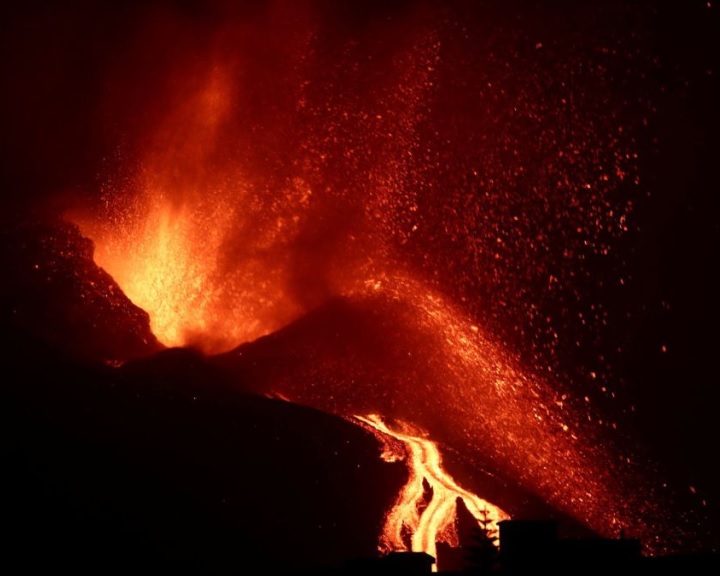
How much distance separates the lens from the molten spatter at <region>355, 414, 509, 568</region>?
507 inches

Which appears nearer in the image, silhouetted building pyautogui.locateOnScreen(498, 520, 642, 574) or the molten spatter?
silhouetted building pyautogui.locateOnScreen(498, 520, 642, 574)

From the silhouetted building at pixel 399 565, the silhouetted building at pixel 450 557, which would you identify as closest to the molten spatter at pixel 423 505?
the silhouetted building at pixel 450 557

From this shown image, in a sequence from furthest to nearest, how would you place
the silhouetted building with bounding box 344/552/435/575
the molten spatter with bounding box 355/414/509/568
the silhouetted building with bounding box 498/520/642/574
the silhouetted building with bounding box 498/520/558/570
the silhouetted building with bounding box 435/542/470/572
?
the molten spatter with bounding box 355/414/509/568 → the silhouetted building with bounding box 435/542/470/572 → the silhouetted building with bounding box 498/520/558/570 → the silhouetted building with bounding box 344/552/435/575 → the silhouetted building with bounding box 498/520/642/574

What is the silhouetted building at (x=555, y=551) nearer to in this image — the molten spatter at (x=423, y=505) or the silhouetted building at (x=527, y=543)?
the silhouetted building at (x=527, y=543)

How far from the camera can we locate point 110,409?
49.9 feet

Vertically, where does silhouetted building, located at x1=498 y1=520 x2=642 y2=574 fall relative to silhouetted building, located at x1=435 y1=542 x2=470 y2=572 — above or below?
below

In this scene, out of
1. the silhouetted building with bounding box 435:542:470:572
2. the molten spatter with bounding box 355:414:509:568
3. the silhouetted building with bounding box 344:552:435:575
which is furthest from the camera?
the molten spatter with bounding box 355:414:509:568

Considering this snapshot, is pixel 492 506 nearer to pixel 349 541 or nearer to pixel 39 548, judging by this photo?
pixel 349 541

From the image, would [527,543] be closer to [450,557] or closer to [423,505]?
[450,557]

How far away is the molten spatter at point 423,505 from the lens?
1287 cm

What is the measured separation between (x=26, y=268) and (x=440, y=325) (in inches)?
363

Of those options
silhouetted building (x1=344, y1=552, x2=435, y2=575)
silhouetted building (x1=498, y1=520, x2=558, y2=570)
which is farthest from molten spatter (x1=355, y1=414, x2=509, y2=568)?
silhouetted building (x1=344, y1=552, x2=435, y2=575)

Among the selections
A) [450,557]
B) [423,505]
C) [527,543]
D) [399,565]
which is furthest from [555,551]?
[423,505]

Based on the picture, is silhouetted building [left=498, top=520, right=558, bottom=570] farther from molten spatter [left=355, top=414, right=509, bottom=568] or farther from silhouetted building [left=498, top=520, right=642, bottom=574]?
molten spatter [left=355, top=414, right=509, bottom=568]
